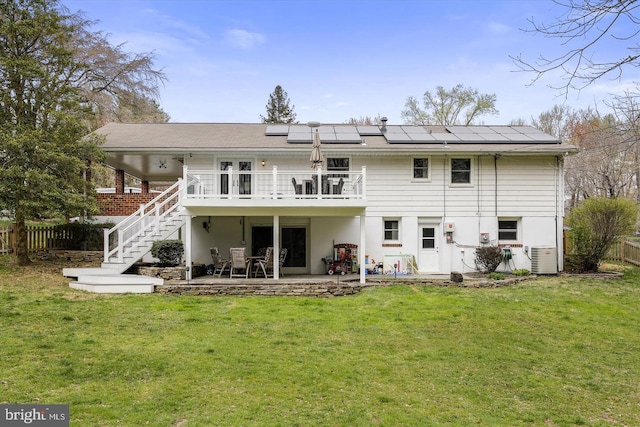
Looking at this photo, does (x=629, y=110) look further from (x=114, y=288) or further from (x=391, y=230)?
(x=114, y=288)

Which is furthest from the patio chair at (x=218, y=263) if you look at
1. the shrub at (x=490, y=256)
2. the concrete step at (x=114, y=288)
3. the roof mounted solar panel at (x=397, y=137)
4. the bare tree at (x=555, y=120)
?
the bare tree at (x=555, y=120)

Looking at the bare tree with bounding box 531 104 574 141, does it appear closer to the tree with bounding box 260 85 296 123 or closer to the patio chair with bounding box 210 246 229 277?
the tree with bounding box 260 85 296 123

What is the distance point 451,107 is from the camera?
32188mm

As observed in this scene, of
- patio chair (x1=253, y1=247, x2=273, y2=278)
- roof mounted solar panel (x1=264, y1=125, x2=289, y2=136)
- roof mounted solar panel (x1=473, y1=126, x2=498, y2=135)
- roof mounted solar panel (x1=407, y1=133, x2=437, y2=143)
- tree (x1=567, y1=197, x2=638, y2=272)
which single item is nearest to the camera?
patio chair (x1=253, y1=247, x2=273, y2=278)

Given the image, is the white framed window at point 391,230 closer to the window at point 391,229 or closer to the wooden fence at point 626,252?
the window at point 391,229

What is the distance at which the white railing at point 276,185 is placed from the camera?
37.8ft

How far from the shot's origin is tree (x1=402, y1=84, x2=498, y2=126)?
31.7 m

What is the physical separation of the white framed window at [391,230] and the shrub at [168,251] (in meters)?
6.55

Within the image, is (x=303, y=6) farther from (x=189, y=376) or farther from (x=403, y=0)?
(x=189, y=376)

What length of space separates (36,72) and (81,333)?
27.7ft

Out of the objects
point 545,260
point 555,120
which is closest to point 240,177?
point 545,260

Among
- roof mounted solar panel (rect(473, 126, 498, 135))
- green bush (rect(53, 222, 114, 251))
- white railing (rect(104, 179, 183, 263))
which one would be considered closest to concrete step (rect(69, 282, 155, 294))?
white railing (rect(104, 179, 183, 263))

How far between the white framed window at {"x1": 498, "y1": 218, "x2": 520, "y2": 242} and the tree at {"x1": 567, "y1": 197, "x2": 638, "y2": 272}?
6.16 ft

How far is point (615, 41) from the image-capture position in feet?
11.3
